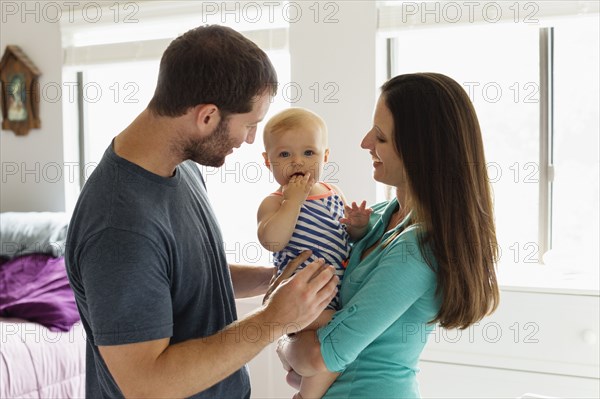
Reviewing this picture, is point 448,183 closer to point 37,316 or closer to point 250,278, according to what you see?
point 250,278

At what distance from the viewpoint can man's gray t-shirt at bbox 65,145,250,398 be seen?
4.15 feet

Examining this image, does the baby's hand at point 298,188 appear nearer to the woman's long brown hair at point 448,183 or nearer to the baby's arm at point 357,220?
the baby's arm at point 357,220

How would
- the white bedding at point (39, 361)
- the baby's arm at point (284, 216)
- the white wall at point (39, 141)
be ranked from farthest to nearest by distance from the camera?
the white wall at point (39, 141), the white bedding at point (39, 361), the baby's arm at point (284, 216)

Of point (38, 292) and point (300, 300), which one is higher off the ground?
point (300, 300)

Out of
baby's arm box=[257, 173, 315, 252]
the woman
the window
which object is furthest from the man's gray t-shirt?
the window

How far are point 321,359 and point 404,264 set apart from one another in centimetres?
27

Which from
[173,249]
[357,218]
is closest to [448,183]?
[357,218]

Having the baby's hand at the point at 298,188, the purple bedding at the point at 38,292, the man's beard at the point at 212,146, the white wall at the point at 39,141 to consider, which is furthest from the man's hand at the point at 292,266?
the white wall at the point at 39,141

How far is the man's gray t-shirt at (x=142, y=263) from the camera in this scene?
1264mm

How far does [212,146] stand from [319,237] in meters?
0.39

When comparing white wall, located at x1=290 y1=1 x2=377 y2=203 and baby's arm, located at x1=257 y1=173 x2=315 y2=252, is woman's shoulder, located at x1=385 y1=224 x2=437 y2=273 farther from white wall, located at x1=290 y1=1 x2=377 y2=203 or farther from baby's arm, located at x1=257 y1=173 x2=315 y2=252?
white wall, located at x1=290 y1=1 x2=377 y2=203

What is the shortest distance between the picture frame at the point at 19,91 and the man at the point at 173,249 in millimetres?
2813

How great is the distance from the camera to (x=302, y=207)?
1.69 m

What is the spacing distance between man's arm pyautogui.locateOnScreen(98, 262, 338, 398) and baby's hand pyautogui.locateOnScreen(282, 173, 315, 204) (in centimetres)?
23
